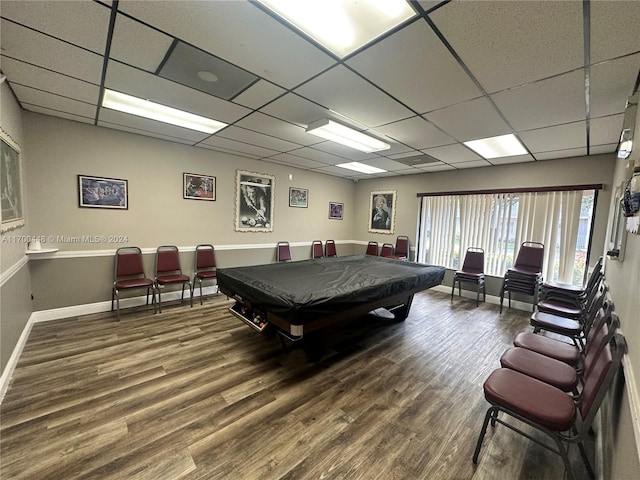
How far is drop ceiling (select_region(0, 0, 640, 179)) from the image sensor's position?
1503 millimetres

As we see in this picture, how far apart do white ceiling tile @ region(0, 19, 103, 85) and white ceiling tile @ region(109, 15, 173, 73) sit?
0.23 m

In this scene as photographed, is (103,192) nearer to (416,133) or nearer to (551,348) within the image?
(416,133)

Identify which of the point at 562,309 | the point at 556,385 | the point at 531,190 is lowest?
the point at 556,385

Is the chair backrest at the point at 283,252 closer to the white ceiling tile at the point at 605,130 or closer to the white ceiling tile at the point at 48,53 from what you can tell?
the white ceiling tile at the point at 48,53

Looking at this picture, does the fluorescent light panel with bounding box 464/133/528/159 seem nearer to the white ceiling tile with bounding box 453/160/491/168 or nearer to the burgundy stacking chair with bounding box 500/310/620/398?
the white ceiling tile with bounding box 453/160/491/168

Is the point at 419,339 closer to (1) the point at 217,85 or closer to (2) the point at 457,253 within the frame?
(2) the point at 457,253

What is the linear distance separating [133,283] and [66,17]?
3106mm

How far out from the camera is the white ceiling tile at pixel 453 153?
13.0 feet

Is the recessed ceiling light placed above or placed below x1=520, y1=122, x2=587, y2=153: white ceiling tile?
above

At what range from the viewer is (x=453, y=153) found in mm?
4230

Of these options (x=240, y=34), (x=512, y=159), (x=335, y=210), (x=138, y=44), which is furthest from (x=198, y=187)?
(x=512, y=159)

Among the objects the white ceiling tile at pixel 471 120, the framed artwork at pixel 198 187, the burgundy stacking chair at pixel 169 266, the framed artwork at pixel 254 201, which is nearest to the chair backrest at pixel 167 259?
the burgundy stacking chair at pixel 169 266

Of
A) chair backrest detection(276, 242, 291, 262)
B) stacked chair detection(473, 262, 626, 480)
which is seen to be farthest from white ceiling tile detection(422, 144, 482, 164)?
chair backrest detection(276, 242, 291, 262)

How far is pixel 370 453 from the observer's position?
1717 millimetres
